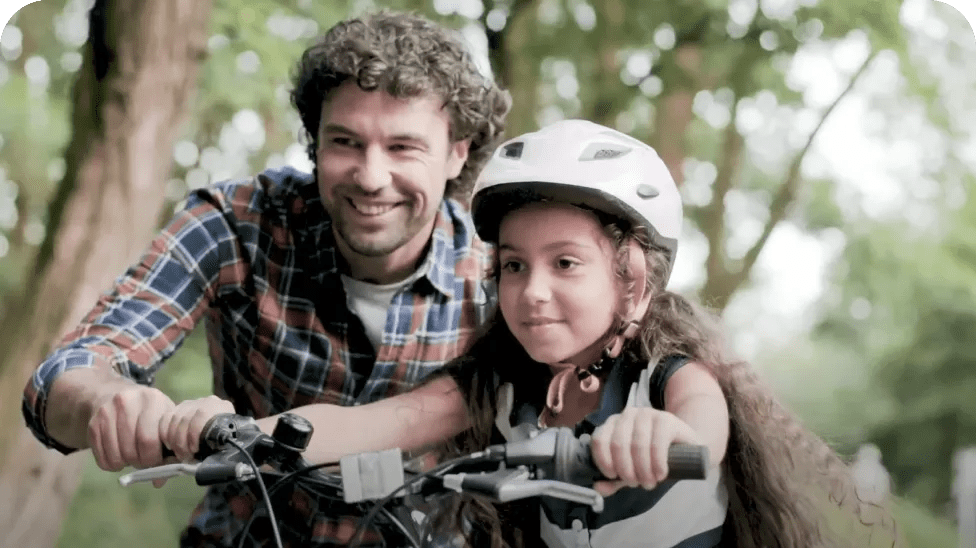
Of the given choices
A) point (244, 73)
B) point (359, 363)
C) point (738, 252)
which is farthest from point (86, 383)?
point (738, 252)

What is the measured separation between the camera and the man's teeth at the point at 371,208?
1.33m

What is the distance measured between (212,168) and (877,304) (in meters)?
1.04

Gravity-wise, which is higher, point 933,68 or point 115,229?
point 933,68

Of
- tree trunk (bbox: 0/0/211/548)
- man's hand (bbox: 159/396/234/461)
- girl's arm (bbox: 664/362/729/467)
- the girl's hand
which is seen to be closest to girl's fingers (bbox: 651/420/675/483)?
the girl's hand

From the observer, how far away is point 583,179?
1.09 meters

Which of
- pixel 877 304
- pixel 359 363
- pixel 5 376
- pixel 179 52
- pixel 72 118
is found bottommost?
pixel 5 376

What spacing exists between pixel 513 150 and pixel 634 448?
41 centimetres

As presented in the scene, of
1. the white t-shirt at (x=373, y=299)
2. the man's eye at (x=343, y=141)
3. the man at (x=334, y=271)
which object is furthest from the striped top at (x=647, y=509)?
the man's eye at (x=343, y=141)

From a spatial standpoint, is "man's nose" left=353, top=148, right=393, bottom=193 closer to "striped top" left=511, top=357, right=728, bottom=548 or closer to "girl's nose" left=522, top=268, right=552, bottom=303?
"girl's nose" left=522, top=268, right=552, bottom=303

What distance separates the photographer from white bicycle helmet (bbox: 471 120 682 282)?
1.10m

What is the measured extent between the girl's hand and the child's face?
205mm

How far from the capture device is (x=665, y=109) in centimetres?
142

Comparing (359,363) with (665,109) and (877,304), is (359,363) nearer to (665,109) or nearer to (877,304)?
(665,109)

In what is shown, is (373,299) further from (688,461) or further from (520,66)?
(688,461)
